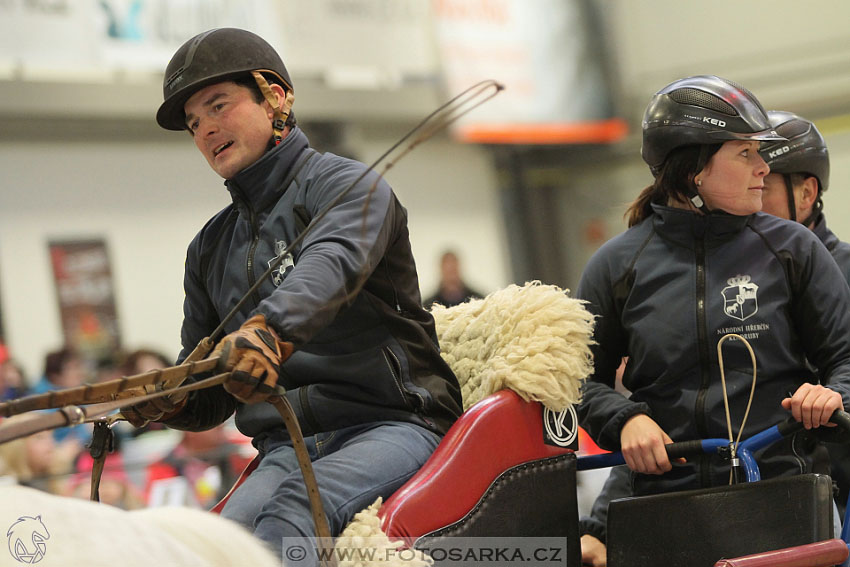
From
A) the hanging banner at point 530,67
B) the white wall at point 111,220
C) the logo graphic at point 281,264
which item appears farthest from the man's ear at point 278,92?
the hanging banner at point 530,67

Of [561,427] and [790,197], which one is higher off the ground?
[790,197]

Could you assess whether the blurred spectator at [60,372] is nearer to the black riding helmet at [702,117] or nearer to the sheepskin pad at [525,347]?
the sheepskin pad at [525,347]

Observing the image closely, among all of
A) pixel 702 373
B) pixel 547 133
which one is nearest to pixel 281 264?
pixel 702 373

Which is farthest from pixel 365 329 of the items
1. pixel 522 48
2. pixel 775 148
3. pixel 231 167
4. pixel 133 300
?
pixel 522 48

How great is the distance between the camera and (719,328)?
2.77 metres

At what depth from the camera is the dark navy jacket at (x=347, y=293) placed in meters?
2.37

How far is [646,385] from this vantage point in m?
2.94

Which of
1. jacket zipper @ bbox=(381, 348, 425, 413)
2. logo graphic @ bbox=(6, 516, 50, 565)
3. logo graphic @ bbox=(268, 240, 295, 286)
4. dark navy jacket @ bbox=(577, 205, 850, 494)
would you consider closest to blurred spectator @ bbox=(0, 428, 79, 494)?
logo graphic @ bbox=(268, 240, 295, 286)

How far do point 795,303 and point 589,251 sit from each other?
1091 centimetres

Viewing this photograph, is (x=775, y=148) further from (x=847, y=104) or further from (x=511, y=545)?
(x=847, y=104)

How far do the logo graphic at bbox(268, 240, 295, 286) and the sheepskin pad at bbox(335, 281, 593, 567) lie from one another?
0.54 metres

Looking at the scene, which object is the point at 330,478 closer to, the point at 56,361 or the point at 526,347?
the point at 526,347

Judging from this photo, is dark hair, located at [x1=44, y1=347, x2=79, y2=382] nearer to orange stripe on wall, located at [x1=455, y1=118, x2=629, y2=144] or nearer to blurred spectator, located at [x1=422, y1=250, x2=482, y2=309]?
blurred spectator, located at [x1=422, y1=250, x2=482, y2=309]

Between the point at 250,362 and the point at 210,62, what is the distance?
89 cm
